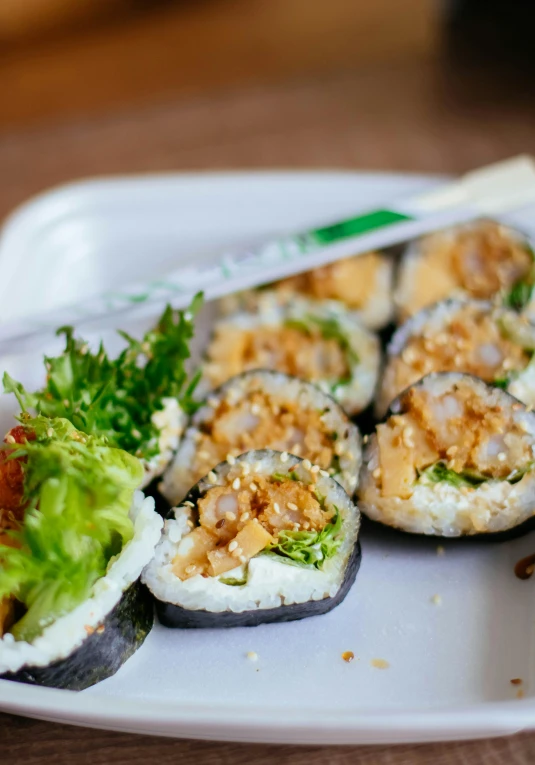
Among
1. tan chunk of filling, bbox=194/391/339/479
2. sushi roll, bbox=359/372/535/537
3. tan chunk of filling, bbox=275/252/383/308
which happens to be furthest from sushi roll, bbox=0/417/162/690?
tan chunk of filling, bbox=275/252/383/308

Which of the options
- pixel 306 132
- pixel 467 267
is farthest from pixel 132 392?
pixel 306 132

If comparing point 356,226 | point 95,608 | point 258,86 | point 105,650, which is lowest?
point 105,650

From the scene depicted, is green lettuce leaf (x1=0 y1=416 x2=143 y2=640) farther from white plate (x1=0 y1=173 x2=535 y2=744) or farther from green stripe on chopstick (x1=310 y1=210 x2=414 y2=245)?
green stripe on chopstick (x1=310 y1=210 x2=414 y2=245)

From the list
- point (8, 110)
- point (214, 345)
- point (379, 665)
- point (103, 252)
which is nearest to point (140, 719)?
point (379, 665)

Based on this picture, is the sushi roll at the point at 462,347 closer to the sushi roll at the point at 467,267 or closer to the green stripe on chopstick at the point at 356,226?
the sushi roll at the point at 467,267

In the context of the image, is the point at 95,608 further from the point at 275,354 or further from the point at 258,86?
the point at 258,86

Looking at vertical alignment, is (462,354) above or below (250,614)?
above
